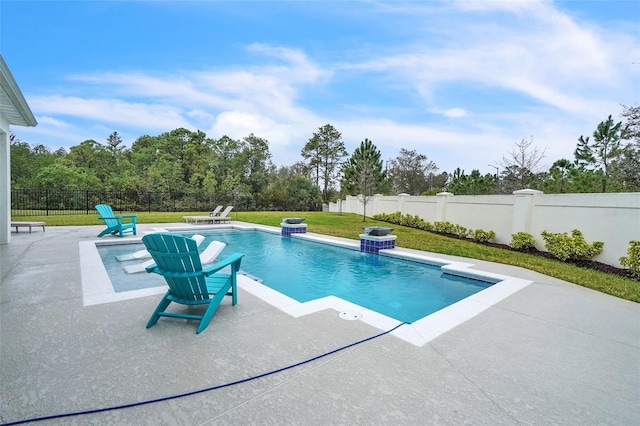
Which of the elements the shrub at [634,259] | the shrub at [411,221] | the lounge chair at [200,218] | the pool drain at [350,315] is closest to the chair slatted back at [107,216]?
the lounge chair at [200,218]

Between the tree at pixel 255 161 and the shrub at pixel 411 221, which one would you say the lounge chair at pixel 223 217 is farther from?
the tree at pixel 255 161

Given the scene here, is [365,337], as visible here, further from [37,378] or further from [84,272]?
[84,272]

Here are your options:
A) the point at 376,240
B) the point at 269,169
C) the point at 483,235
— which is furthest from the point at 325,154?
the point at 376,240

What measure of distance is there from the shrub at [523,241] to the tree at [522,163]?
5468 mm

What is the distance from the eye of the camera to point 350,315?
11.0 feet

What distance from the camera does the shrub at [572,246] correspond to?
23.7ft

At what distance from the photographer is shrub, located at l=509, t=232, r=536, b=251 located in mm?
8852

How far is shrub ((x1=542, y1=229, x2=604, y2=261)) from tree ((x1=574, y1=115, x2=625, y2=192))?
11707 millimetres

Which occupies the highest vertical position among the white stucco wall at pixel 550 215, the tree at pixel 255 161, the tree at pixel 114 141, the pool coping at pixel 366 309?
the tree at pixel 114 141

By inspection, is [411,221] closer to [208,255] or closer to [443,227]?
[443,227]

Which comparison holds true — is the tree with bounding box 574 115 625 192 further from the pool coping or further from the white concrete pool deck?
the white concrete pool deck

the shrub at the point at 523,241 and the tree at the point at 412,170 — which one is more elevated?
the tree at the point at 412,170

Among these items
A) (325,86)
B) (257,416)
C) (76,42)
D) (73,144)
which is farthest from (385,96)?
(73,144)

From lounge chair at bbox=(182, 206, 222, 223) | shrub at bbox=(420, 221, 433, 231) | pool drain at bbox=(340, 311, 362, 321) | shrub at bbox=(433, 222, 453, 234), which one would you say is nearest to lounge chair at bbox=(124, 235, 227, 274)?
pool drain at bbox=(340, 311, 362, 321)
